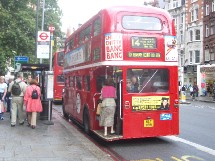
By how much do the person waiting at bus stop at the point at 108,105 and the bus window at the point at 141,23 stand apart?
1.59m

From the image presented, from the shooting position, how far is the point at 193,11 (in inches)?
2005

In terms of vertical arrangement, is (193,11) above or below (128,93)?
above

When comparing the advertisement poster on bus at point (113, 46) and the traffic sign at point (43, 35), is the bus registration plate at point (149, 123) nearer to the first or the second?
the advertisement poster on bus at point (113, 46)

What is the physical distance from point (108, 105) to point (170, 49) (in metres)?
2.31

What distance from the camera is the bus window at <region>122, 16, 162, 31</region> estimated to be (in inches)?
393

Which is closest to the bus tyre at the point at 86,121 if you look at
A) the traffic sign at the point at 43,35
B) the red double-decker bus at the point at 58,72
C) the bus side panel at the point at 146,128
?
the bus side panel at the point at 146,128

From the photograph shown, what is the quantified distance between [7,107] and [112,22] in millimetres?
9593

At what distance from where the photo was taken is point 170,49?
10.2 m

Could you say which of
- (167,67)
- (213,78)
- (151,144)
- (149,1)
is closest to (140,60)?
(167,67)

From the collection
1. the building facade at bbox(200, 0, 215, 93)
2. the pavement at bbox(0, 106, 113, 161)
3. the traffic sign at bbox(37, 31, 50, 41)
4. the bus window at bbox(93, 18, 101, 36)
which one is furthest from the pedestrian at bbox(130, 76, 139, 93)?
the building facade at bbox(200, 0, 215, 93)

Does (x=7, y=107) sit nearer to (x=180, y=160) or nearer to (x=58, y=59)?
(x=58, y=59)

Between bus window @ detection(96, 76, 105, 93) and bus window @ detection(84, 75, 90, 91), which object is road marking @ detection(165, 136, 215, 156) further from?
bus window @ detection(84, 75, 90, 91)

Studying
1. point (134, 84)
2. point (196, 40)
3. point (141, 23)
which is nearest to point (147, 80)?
point (134, 84)

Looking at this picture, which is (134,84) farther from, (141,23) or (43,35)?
(43,35)
